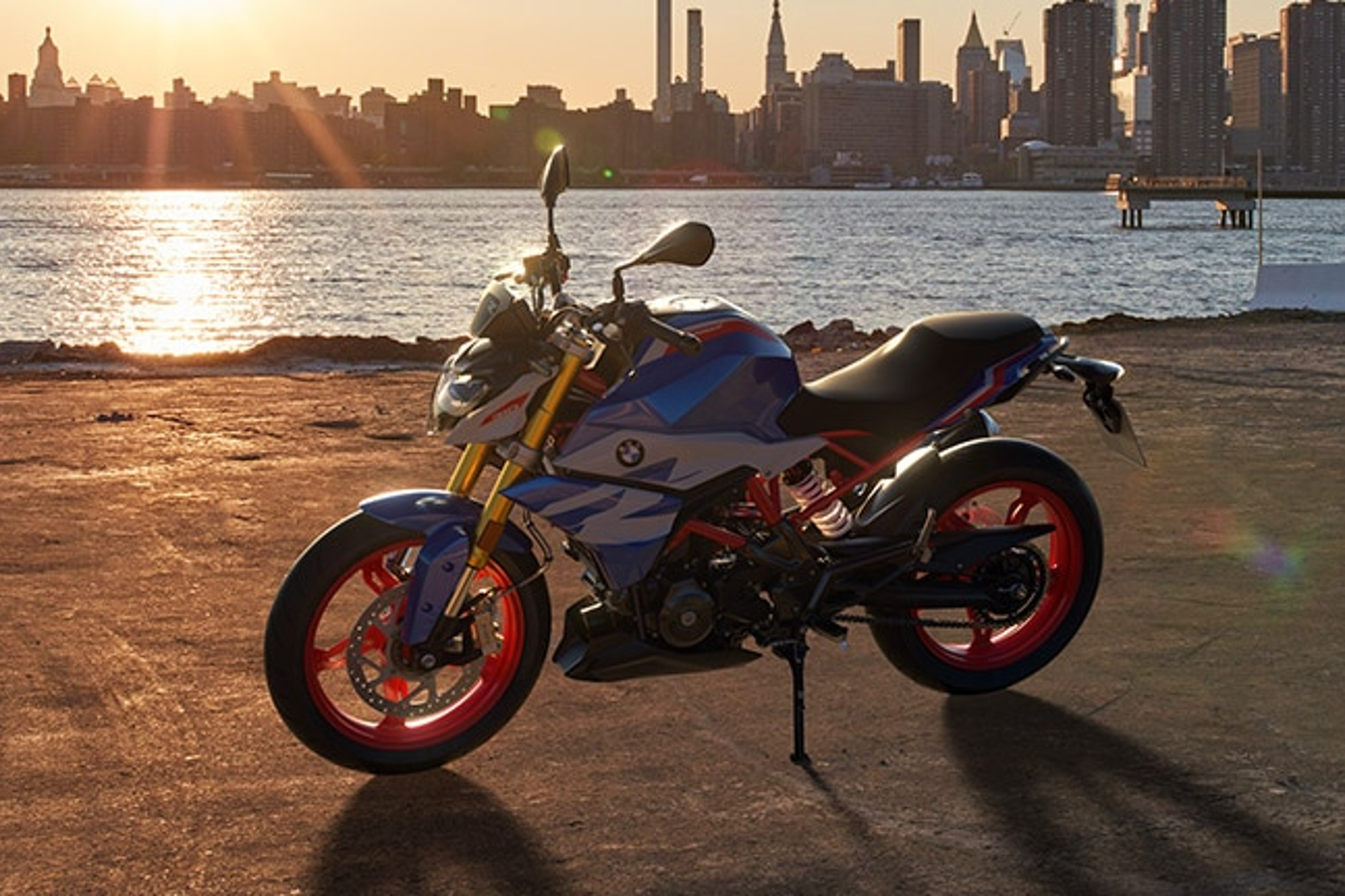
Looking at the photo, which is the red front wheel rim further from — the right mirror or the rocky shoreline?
the rocky shoreline

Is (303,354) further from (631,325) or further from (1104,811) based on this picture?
(1104,811)

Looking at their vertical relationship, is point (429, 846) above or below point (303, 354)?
below

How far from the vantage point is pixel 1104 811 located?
17.2 feet

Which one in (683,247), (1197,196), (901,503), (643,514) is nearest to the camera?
(683,247)

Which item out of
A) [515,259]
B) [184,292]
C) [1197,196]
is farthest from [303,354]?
[1197,196]

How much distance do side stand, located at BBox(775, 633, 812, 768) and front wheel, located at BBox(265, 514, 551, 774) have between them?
68cm

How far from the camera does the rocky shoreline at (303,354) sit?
63.8 feet

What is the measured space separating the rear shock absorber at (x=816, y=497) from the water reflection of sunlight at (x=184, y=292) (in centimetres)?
1644

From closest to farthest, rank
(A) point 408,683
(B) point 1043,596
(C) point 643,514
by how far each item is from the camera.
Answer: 1. (C) point 643,514
2. (A) point 408,683
3. (B) point 1043,596

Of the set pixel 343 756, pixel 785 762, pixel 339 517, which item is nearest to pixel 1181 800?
pixel 785 762

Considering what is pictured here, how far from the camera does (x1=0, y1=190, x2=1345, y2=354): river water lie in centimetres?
4728

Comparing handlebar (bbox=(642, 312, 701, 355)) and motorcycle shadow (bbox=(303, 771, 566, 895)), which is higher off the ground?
handlebar (bbox=(642, 312, 701, 355))

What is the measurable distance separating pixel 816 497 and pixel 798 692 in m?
0.59

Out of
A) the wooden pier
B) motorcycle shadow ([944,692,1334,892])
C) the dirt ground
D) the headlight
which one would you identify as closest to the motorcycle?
the headlight
